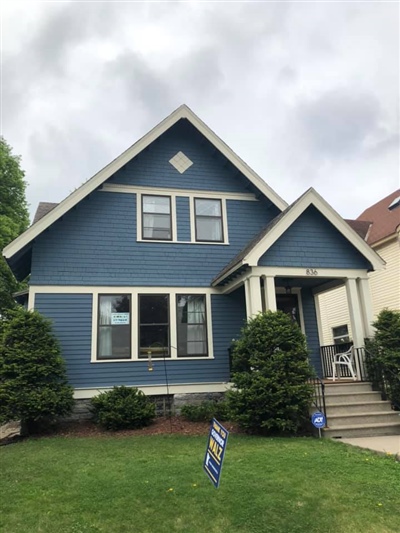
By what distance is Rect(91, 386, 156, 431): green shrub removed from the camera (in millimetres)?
8789

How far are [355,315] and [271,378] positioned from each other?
324 centimetres

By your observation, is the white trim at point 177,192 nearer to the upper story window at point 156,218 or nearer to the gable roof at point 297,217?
the upper story window at point 156,218

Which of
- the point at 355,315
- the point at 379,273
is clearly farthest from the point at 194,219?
the point at 379,273

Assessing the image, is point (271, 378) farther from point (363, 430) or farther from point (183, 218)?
point (183, 218)

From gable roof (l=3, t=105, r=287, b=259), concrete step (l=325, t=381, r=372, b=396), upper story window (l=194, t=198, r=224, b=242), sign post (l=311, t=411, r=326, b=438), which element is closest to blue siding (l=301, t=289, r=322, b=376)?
gable roof (l=3, t=105, r=287, b=259)

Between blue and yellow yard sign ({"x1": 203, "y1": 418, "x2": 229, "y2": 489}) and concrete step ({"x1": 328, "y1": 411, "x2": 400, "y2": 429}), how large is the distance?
4.30 metres

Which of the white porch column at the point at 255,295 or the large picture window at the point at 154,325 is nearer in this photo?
the white porch column at the point at 255,295

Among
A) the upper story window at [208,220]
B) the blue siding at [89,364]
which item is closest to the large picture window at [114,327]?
the blue siding at [89,364]

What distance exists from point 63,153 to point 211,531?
29.0 meters

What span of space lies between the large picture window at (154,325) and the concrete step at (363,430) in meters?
4.60

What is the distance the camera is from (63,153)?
28969 mm

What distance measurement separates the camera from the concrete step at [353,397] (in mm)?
8320

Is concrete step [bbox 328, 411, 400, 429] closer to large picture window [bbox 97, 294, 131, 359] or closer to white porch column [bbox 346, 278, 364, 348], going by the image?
white porch column [bbox 346, 278, 364, 348]

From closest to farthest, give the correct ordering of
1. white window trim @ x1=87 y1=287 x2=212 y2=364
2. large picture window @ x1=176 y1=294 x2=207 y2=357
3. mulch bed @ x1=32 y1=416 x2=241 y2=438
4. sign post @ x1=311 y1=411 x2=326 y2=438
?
sign post @ x1=311 y1=411 x2=326 y2=438 → mulch bed @ x1=32 y1=416 x2=241 y2=438 → white window trim @ x1=87 y1=287 x2=212 y2=364 → large picture window @ x1=176 y1=294 x2=207 y2=357
